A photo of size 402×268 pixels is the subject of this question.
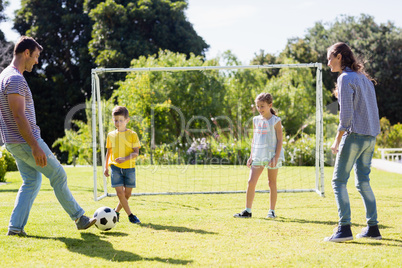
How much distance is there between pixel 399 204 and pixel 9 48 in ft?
71.7

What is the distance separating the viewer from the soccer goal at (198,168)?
692 centimetres

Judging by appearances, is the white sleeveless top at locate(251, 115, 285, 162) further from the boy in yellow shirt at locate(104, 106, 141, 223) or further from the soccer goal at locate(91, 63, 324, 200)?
the soccer goal at locate(91, 63, 324, 200)

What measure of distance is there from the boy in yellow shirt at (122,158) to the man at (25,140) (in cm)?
69

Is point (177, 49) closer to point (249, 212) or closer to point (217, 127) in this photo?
point (217, 127)

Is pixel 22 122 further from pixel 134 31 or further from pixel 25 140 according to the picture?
pixel 134 31

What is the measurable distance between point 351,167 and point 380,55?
27879mm

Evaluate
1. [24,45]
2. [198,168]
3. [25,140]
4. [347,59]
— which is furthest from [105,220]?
[198,168]

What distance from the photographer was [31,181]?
415 centimetres

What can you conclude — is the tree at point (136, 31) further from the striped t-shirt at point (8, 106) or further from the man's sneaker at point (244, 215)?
the striped t-shirt at point (8, 106)

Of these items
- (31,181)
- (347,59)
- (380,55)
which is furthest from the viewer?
(380,55)

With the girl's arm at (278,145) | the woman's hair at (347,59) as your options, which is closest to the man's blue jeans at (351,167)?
the woman's hair at (347,59)

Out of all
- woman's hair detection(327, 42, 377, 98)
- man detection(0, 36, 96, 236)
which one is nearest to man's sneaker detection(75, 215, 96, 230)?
man detection(0, 36, 96, 236)

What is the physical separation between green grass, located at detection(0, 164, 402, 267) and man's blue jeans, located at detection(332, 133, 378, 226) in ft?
0.94

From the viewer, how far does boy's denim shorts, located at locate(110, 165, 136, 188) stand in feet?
16.0
